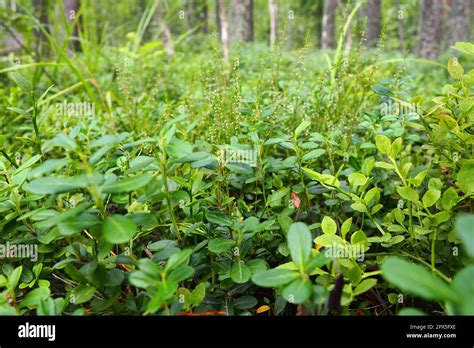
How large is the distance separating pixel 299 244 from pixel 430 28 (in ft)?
29.2

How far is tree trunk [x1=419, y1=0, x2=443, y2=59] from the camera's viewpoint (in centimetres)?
829

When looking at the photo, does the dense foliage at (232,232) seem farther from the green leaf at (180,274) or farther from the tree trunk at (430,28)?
the tree trunk at (430,28)

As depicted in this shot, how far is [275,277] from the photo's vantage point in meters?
0.77

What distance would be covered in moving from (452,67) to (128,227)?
1158mm

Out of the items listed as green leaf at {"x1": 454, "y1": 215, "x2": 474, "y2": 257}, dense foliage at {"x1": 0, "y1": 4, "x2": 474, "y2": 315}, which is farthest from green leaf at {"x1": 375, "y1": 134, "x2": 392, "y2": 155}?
green leaf at {"x1": 454, "y1": 215, "x2": 474, "y2": 257}

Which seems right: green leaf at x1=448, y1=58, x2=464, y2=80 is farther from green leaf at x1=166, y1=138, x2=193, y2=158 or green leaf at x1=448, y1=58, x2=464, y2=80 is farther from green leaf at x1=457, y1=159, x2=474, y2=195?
green leaf at x1=166, y1=138, x2=193, y2=158

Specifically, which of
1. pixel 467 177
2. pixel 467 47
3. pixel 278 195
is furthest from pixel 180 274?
pixel 467 47

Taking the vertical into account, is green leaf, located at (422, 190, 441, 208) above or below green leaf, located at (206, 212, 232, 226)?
above

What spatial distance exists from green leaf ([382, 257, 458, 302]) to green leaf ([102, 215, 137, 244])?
45 cm

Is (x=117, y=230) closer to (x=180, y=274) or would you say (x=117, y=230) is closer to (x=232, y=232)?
(x=180, y=274)

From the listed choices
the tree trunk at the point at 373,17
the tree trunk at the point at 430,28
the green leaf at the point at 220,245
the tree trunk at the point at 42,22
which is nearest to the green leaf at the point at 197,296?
the green leaf at the point at 220,245
